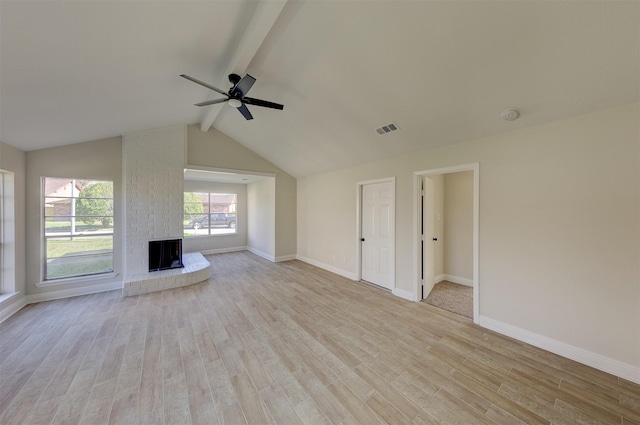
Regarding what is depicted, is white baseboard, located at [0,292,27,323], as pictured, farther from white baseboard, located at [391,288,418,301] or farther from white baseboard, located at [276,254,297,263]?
white baseboard, located at [391,288,418,301]

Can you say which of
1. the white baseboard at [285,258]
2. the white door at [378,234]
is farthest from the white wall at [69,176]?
the white door at [378,234]

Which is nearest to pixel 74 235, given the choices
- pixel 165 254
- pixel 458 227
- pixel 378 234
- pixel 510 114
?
pixel 165 254

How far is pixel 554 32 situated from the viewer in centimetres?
173

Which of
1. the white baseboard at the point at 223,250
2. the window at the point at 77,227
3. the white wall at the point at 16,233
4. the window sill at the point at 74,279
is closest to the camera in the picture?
the white wall at the point at 16,233

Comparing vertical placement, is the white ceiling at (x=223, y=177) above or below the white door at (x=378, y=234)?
above

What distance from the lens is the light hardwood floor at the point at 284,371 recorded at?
66.6 inches

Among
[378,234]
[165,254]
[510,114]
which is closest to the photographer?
[510,114]

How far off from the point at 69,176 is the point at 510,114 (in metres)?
6.83

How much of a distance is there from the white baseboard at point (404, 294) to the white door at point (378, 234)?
0.40 ft

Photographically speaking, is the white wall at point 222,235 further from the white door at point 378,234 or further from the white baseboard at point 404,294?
the white baseboard at point 404,294

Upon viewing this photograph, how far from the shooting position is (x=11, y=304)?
329 cm

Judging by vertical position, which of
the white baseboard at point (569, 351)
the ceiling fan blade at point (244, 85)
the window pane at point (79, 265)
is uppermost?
the ceiling fan blade at point (244, 85)

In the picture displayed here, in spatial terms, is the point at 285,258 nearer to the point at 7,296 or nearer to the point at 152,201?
the point at 152,201

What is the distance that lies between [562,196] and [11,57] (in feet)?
17.2
